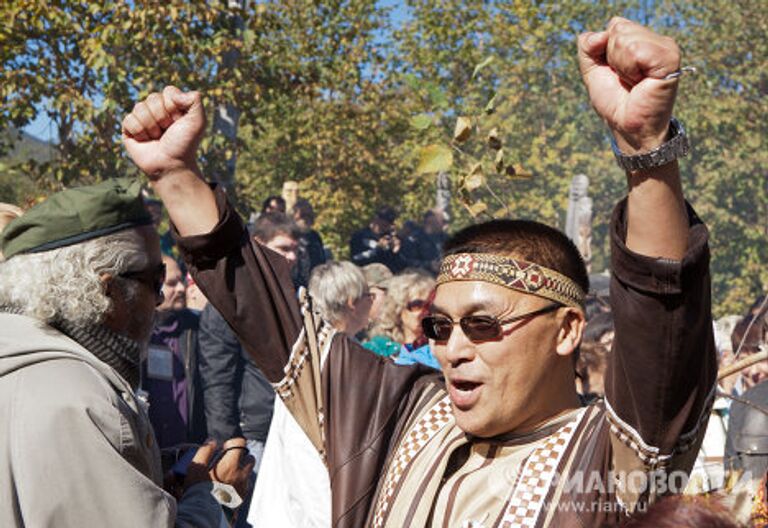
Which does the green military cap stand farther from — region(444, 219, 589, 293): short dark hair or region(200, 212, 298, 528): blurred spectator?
region(200, 212, 298, 528): blurred spectator

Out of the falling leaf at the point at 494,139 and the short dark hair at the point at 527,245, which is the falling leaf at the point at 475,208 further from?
the short dark hair at the point at 527,245

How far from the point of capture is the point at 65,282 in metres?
2.91

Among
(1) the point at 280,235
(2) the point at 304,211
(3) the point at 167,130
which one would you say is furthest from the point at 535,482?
(2) the point at 304,211

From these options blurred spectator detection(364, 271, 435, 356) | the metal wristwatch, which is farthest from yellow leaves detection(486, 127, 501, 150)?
blurred spectator detection(364, 271, 435, 356)

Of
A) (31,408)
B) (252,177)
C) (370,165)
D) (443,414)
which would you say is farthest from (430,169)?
(252,177)

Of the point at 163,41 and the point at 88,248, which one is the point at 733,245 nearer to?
the point at 163,41

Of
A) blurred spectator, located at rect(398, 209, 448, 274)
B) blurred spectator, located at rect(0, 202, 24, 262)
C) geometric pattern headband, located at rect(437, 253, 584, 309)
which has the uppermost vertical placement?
geometric pattern headband, located at rect(437, 253, 584, 309)

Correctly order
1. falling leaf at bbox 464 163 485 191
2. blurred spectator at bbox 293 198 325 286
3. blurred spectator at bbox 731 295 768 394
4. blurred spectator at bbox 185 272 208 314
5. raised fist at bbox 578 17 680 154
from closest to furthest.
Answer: raised fist at bbox 578 17 680 154
falling leaf at bbox 464 163 485 191
blurred spectator at bbox 731 295 768 394
blurred spectator at bbox 185 272 208 314
blurred spectator at bbox 293 198 325 286

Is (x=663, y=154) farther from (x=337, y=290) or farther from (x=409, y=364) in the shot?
(x=337, y=290)

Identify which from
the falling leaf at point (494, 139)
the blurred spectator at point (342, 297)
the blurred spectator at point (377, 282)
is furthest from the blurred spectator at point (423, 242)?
the falling leaf at point (494, 139)

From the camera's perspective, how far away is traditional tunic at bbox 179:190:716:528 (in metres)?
2.01

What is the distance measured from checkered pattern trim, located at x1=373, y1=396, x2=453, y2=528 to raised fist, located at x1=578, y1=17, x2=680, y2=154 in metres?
0.90

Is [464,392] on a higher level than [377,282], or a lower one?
higher

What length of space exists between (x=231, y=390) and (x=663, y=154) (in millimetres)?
4977
